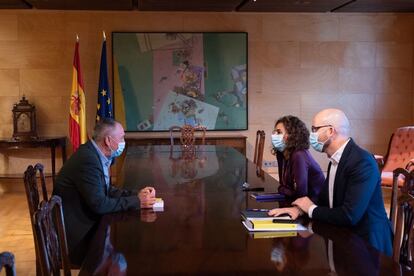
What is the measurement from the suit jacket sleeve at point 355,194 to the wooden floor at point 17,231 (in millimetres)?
2581

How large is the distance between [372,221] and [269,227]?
0.53 meters

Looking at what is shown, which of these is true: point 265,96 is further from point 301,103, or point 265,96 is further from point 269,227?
point 269,227

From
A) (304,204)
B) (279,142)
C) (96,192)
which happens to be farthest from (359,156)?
(96,192)

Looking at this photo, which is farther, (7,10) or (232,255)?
(7,10)

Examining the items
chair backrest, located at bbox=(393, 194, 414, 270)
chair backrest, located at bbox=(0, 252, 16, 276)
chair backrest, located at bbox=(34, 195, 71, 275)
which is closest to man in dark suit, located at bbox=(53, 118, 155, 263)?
chair backrest, located at bbox=(34, 195, 71, 275)

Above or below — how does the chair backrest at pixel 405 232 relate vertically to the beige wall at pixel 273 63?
below

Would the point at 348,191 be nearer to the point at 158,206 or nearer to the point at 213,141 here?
the point at 158,206

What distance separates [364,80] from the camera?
796 cm

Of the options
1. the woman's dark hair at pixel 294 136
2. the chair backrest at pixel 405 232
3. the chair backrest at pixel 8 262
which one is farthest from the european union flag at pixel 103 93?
the chair backrest at pixel 8 262

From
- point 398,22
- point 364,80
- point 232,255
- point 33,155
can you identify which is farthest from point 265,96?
point 232,255

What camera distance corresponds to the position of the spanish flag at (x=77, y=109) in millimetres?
6852

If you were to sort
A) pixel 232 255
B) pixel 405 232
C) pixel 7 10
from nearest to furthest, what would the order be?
pixel 232 255 < pixel 405 232 < pixel 7 10

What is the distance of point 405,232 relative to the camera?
2191 millimetres

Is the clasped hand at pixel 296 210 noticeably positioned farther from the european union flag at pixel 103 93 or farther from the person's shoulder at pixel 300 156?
the european union flag at pixel 103 93
